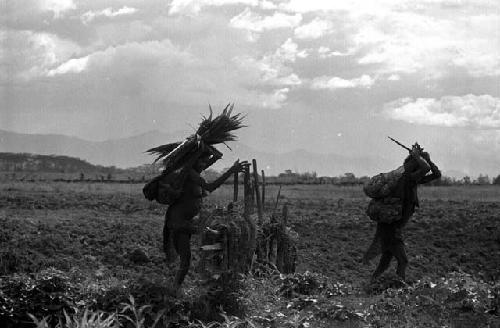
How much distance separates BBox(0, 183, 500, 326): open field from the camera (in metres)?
15.3

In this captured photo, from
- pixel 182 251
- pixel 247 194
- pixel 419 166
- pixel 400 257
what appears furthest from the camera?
pixel 400 257

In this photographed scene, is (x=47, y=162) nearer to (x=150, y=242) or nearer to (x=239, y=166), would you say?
(x=150, y=242)

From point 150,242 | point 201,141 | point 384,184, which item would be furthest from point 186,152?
point 150,242

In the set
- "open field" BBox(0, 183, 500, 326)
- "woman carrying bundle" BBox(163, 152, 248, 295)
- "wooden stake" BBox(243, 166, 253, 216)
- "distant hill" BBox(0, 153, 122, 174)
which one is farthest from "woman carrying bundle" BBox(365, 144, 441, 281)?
"distant hill" BBox(0, 153, 122, 174)

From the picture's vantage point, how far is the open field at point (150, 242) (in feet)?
50.1

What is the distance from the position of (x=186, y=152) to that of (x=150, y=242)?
27.9 ft

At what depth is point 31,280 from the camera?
10.3 m

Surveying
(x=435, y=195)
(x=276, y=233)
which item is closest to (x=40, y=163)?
(x=435, y=195)

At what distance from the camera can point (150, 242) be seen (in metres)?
19.8

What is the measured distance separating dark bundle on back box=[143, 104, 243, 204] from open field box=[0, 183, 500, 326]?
143cm

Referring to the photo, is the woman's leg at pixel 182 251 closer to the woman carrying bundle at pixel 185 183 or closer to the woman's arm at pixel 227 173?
the woman carrying bundle at pixel 185 183

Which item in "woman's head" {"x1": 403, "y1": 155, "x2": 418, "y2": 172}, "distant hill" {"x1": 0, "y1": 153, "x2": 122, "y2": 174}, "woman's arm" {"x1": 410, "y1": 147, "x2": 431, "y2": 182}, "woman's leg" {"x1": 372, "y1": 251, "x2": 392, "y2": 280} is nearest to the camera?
"woman's arm" {"x1": 410, "y1": 147, "x2": 431, "y2": 182}

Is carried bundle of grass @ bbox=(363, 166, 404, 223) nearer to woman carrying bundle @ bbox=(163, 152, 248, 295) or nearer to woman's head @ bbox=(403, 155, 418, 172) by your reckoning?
woman's head @ bbox=(403, 155, 418, 172)

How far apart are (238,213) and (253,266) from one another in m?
1.77
